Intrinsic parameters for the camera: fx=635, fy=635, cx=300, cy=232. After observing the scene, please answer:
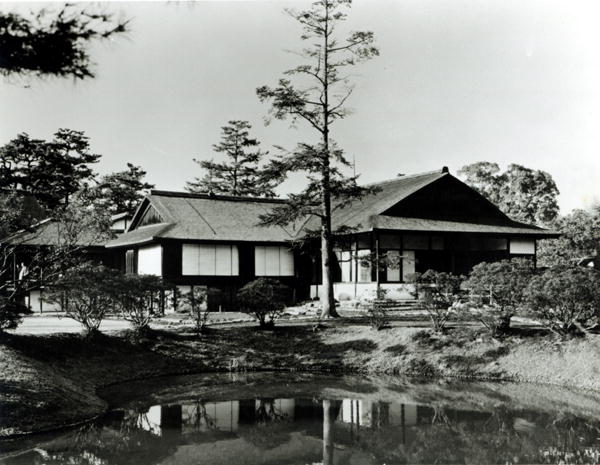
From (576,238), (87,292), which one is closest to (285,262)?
(87,292)

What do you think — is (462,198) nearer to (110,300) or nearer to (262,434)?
Answer: (110,300)

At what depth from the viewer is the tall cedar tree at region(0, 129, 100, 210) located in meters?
37.8

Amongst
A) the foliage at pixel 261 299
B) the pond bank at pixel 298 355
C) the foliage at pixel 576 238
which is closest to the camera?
→ the pond bank at pixel 298 355

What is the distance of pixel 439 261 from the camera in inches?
1088

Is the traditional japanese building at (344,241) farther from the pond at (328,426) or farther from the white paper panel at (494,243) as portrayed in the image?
the pond at (328,426)

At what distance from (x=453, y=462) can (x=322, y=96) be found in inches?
596

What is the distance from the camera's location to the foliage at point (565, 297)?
53.1ft

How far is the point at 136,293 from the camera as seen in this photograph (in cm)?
1848

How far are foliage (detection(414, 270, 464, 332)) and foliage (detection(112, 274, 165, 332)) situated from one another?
7888 mm

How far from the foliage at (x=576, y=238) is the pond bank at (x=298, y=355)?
1621cm

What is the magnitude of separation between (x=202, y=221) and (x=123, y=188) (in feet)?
70.7

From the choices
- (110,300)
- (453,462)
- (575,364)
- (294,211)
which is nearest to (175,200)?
(294,211)

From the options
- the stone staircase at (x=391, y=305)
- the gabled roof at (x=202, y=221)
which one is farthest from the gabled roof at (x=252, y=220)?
the stone staircase at (x=391, y=305)

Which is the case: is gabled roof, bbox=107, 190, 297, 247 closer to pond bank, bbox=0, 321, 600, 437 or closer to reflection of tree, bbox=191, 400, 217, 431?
pond bank, bbox=0, 321, 600, 437
